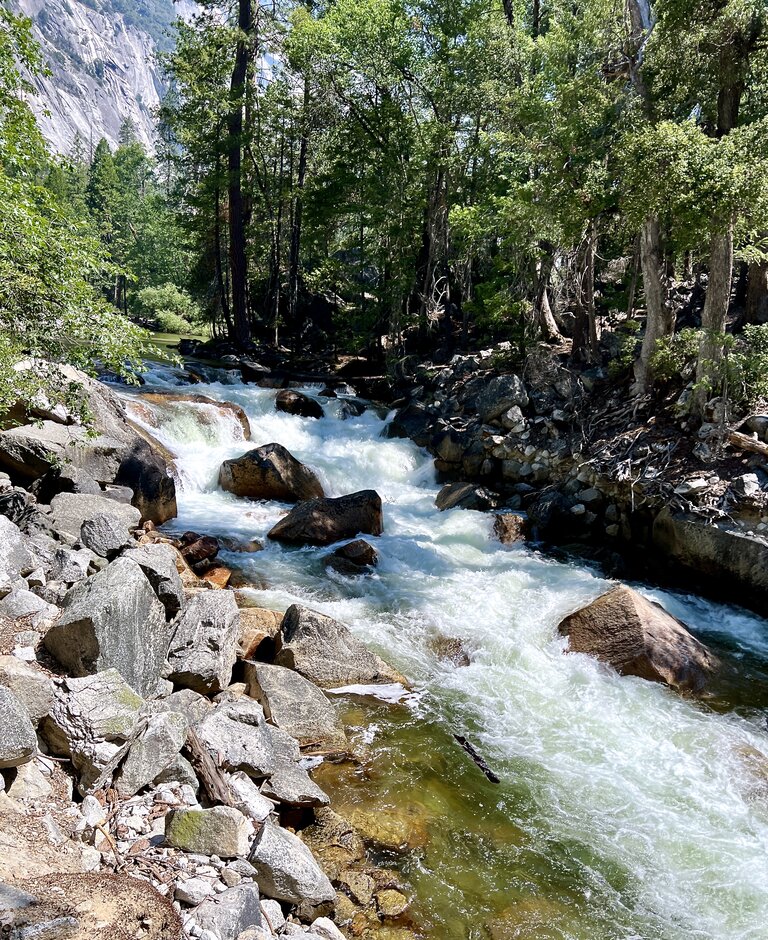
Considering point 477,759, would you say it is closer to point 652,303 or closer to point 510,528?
point 510,528

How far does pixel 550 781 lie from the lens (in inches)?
220

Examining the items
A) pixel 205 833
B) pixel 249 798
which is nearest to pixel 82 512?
pixel 249 798

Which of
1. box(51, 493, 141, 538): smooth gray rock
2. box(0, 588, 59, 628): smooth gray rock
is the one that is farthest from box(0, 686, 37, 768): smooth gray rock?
box(51, 493, 141, 538): smooth gray rock

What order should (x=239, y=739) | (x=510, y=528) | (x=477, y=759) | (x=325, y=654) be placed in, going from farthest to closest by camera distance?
(x=510, y=528) < (x=325, y=654) < (x=477, y=759) < (x=239, y=739)

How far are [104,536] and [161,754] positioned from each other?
3646 millimetres

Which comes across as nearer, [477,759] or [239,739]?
[239,739]

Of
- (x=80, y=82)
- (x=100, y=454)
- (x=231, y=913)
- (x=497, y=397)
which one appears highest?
(x=80, y=82)

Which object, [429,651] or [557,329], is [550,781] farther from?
[557,329]

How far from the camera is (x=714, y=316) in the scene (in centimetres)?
1035

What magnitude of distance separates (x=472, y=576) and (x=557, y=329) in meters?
9.09

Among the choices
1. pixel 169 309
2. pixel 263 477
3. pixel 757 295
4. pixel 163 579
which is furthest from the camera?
pixel 169 309

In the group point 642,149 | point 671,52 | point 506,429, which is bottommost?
point 506,429

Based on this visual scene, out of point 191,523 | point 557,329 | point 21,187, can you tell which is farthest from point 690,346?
point 21,187

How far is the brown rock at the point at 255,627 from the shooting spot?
22.9ft
